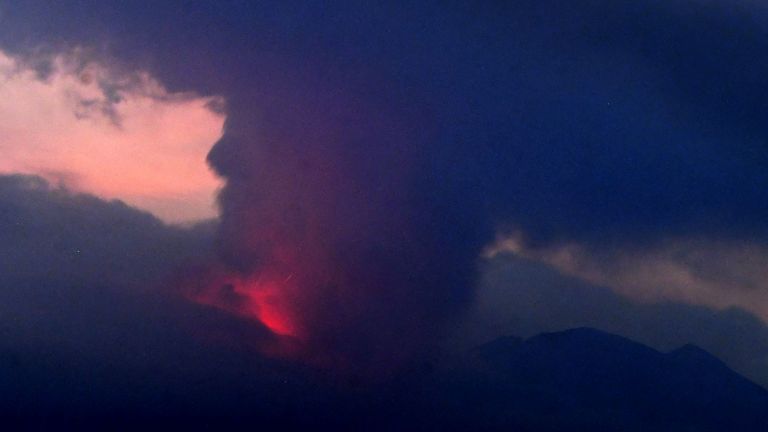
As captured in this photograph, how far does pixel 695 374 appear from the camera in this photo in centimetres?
1661
